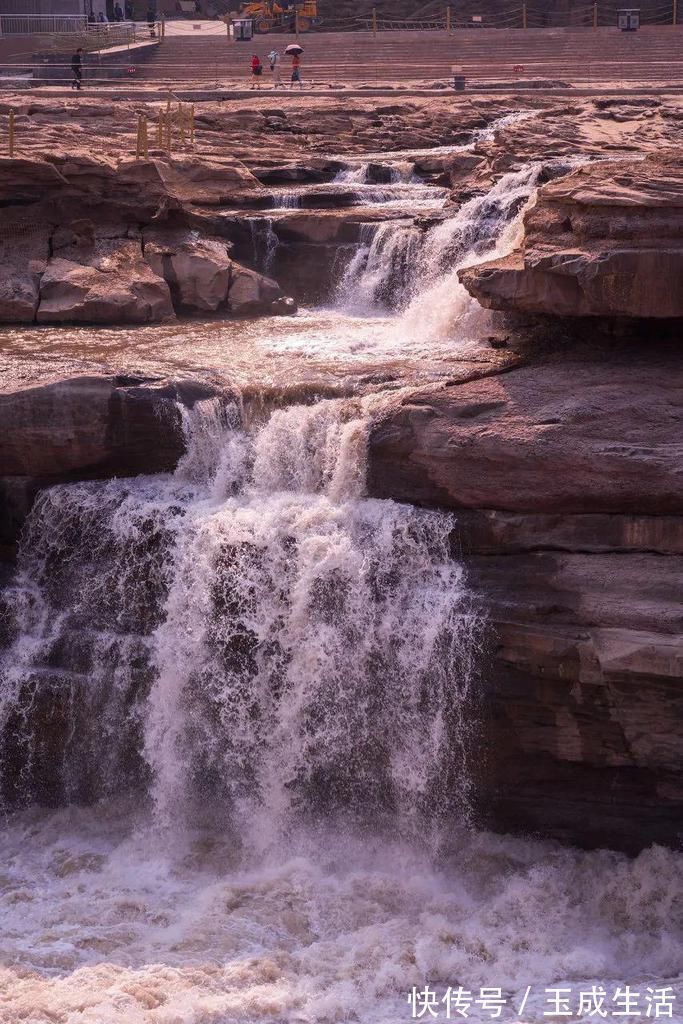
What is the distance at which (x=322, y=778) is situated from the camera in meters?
12.7

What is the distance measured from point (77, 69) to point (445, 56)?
903cm

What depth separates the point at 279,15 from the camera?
41656 mm

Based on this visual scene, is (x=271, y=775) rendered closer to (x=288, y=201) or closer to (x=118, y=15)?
(x=288, y=201)

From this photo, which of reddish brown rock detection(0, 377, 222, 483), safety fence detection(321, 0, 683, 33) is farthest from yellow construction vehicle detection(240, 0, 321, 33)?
reddish brown rock detection(0, 377, 222, 483)

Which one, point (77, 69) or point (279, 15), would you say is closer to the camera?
point (77, 69)

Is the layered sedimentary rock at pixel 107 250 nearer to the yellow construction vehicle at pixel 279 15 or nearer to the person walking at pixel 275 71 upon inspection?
the person walking at pixel 275 71

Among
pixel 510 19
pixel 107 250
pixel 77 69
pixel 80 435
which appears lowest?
pixel 80 435

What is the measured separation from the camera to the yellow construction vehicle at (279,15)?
4062 centimetres

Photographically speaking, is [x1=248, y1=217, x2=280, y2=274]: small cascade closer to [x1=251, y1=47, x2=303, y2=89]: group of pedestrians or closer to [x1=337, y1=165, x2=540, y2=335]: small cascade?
[x1=337, y1=165, x2=540, y2=335]: small cascade

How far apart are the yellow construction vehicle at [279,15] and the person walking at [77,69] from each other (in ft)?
29.7

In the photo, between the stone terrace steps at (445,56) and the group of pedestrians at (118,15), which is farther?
the group of pedestrians at (118,15)

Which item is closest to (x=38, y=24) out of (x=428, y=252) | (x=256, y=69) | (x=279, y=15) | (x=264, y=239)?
(x=279, y=15)

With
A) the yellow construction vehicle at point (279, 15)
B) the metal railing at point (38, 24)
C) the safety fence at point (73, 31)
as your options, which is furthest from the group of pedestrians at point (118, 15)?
the yellow construction vehicle at point (279, 15)

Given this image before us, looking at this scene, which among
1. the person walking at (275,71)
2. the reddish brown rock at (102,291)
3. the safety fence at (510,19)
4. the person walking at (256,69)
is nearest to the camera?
the reddish brown rock at (102,291)
